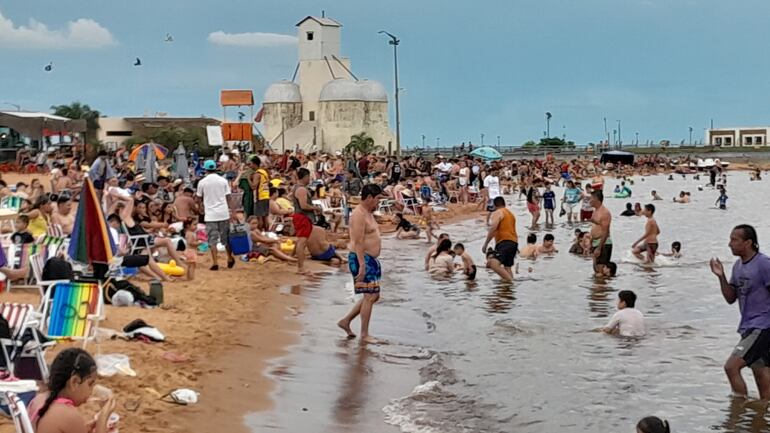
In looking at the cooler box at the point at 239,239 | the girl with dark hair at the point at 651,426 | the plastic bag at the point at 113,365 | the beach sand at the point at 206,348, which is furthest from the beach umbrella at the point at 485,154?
the girl with dark hair at the point at 651,426

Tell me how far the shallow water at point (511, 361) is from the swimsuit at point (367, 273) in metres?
0.71

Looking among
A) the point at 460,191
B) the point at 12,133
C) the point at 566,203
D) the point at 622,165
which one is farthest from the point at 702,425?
the point at 622,165

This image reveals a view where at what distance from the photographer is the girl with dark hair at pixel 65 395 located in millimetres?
4352

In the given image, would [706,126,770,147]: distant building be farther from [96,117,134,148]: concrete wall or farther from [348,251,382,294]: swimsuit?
[348,251,382,294]: swimsuit

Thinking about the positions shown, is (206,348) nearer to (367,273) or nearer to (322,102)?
(367,273)

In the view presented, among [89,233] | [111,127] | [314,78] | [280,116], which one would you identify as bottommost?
[89,233]

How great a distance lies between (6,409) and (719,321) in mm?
9333

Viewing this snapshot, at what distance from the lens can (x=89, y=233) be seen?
28.2 feet

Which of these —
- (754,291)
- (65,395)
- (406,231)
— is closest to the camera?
(65,395)

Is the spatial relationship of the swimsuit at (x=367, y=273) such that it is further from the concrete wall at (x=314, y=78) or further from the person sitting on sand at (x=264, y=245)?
the concrete wall at (x=314, y=78)

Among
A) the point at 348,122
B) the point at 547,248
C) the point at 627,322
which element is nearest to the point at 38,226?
the point at 627,322

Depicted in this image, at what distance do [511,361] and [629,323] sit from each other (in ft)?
6.39

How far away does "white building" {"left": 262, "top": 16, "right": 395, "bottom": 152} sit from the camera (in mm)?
68000

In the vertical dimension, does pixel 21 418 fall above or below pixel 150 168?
below
